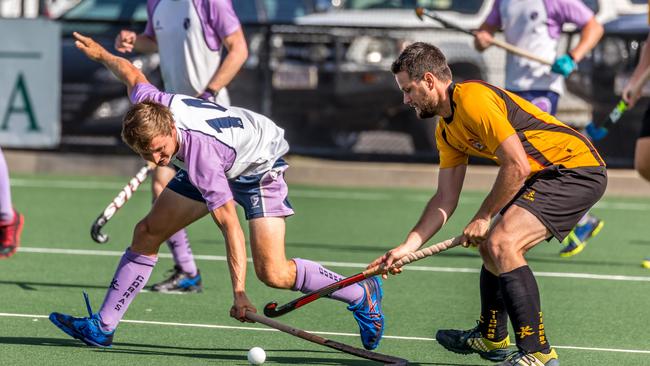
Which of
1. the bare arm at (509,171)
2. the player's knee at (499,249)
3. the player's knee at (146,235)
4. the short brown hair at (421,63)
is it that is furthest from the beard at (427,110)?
the player's knee at (146,235)

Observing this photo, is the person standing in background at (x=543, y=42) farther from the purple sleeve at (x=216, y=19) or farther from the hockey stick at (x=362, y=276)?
the hockey stick at (x=362, y=276)

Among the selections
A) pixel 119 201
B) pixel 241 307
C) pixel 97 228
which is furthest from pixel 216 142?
pixel 97 228

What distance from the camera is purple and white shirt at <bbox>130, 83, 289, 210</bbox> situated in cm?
512

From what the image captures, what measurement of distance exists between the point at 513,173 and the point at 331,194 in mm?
6704

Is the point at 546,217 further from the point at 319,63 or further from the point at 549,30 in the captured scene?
the point at 319,63

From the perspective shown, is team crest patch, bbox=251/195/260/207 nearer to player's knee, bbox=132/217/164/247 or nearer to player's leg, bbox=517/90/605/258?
player's knee, bbox=132/217/164/247

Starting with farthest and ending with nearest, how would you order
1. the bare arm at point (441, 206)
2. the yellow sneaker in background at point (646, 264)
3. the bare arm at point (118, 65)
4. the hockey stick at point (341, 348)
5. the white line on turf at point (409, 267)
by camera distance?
the yellow sneaker in background at point (646, 264)
the white line on turf at point (409, 267)
the bare arm at point (118, 65)
the bare arm at point (441, 206)
the hockey stick at point (341, 348)

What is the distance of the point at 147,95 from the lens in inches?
222

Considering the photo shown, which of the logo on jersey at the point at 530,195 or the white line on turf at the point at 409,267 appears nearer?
the logo on jersey at the point at 530,195

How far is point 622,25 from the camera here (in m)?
12.0

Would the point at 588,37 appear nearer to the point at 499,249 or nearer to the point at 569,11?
the point at 569,11

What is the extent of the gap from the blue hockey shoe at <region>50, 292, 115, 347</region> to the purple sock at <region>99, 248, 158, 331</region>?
0.10 ft

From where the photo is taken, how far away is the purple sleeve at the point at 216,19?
7.27 meters

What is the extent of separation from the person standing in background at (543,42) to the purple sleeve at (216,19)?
2120mm
